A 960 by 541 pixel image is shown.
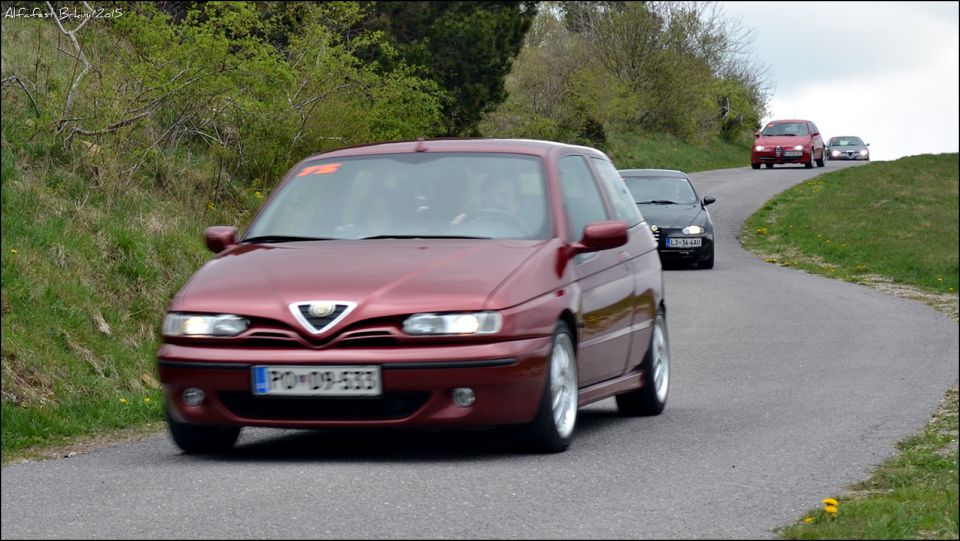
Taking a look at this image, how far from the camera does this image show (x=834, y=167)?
53.2 meters

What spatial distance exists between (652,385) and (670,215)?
50.7 feet

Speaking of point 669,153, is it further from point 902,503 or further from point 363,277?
point 902,503

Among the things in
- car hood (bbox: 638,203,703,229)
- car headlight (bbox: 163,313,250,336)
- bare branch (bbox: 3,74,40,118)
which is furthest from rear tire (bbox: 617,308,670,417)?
car hood (bbox: 638,203,703,229)

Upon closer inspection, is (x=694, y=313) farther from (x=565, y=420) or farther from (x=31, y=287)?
(x=565, y=420)

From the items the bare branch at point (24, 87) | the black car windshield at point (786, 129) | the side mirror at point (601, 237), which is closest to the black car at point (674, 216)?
the bare branch at point (24, 87)

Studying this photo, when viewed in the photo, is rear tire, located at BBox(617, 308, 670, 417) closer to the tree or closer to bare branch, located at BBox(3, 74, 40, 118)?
bare branch, located at BBox(3, 74, 40, 118)

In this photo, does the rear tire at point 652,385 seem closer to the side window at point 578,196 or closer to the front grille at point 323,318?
the side window at point 578,196

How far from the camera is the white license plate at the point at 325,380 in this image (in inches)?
305

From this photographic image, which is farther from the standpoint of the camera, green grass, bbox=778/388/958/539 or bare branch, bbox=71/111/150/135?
bare branch, bbox=71/111/150/135

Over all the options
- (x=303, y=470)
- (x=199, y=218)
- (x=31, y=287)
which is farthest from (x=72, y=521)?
(x=199, y=218)

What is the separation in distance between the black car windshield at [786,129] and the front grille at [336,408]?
45.8 m

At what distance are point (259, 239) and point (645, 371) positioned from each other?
272cm

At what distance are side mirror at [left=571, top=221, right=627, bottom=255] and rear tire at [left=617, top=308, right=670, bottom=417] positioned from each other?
1556 millimetres

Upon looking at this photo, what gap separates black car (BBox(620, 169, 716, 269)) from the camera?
25.5 meters
